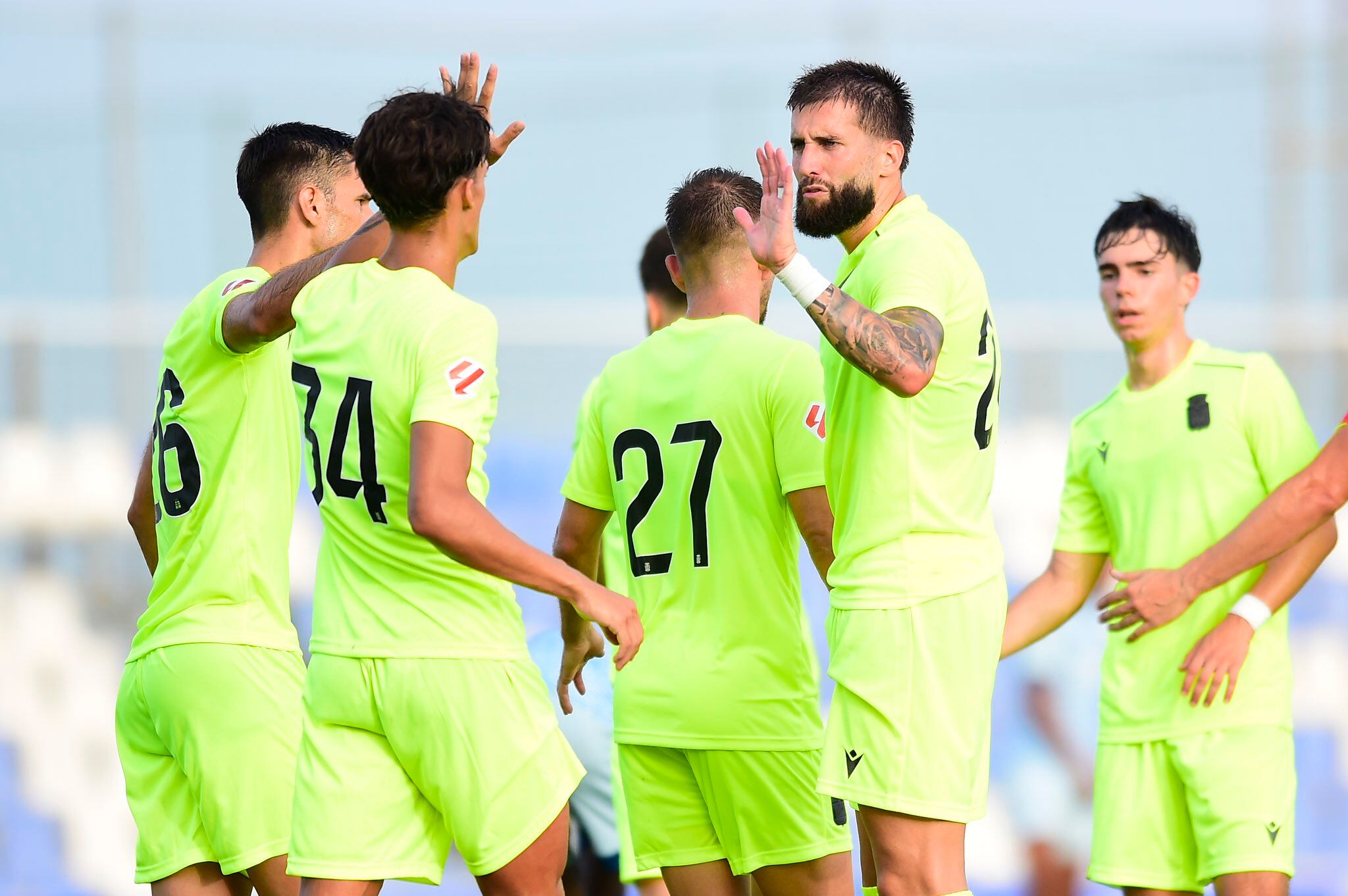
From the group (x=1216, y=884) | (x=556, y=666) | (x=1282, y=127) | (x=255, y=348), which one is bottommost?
(x=1216, y=884)

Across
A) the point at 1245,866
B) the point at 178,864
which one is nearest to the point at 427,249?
the point at 178,864

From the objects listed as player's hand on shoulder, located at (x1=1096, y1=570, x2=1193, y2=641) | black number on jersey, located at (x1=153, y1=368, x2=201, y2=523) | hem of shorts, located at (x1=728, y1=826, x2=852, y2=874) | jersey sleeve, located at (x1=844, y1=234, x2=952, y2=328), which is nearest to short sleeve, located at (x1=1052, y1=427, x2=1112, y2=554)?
player's hand on shoulder, located at (x1=1096, y1=570, x2=1193, y2=641)

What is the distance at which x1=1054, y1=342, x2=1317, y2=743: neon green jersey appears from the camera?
523cm

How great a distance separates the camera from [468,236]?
3.90 metres

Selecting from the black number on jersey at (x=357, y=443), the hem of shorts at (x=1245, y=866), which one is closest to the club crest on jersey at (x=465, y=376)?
the black number on jersey at (x=357, y=443)

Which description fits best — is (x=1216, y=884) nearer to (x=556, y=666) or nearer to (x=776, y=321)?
(x=556, y=666)

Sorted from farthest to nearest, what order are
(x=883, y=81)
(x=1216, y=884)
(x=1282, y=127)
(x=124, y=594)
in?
1. (x=1282, y=127)
2. (x=124, y=594)
3. (x=1216, y=884)
4. (x=883, y=81)

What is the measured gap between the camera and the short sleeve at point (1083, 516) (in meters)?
5.65

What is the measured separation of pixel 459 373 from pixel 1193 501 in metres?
2.84

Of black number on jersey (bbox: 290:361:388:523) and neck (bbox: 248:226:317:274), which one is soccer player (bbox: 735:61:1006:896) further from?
neck (bbox: 248:226:317:274)

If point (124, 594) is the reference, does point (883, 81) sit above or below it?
above

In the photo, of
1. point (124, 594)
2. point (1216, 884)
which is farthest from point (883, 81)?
point (124, 594)

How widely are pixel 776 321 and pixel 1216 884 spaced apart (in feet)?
24.1

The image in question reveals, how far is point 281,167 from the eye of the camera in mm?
4688
